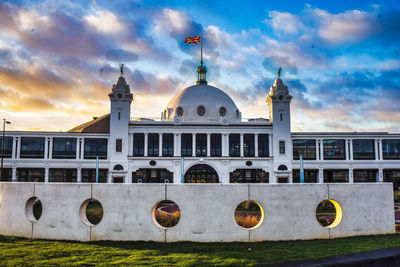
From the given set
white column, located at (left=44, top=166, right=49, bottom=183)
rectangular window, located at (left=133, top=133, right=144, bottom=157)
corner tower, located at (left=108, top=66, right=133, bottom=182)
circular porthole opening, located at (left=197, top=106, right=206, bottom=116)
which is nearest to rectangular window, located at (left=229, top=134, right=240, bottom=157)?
circular porthole opening, located at (left=197, top=106, right=206, bottom=116)

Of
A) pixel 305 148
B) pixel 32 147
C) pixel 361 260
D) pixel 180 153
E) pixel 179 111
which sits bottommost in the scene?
pixel 361 260

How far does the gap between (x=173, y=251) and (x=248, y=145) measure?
42.5m

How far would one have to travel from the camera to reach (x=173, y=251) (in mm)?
11898

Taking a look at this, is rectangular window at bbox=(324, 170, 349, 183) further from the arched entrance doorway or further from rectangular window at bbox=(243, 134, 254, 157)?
the arched entrance doorway

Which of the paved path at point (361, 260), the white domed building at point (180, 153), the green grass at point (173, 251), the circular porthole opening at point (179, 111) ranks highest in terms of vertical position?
the circular porthole opening at point (179, 111)

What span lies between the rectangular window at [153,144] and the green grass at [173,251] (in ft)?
126

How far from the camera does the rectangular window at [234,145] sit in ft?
174

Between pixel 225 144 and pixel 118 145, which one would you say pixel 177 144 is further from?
pixel 118 145

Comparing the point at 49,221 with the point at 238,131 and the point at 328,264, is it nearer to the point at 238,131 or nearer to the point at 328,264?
the point at 328,264

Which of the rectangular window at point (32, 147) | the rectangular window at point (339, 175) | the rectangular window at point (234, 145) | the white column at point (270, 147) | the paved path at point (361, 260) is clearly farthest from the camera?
the rectangular window at point (339, 175)

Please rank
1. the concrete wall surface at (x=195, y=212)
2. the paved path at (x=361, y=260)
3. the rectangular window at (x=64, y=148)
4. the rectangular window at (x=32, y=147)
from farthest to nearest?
the rectangular window at (x=64, y=148) → the rectangular window at (x=32, y=147) → the concrete wall surface at (x=195, y=212) → the paved path at (x=361, y=260)

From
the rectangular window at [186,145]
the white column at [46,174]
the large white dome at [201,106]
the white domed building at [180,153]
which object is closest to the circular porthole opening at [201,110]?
the large white dome at [201,106]

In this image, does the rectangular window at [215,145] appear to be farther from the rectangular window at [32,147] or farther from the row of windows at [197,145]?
the rectangular window at [32,147]

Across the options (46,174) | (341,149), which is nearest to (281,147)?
(341,149)
